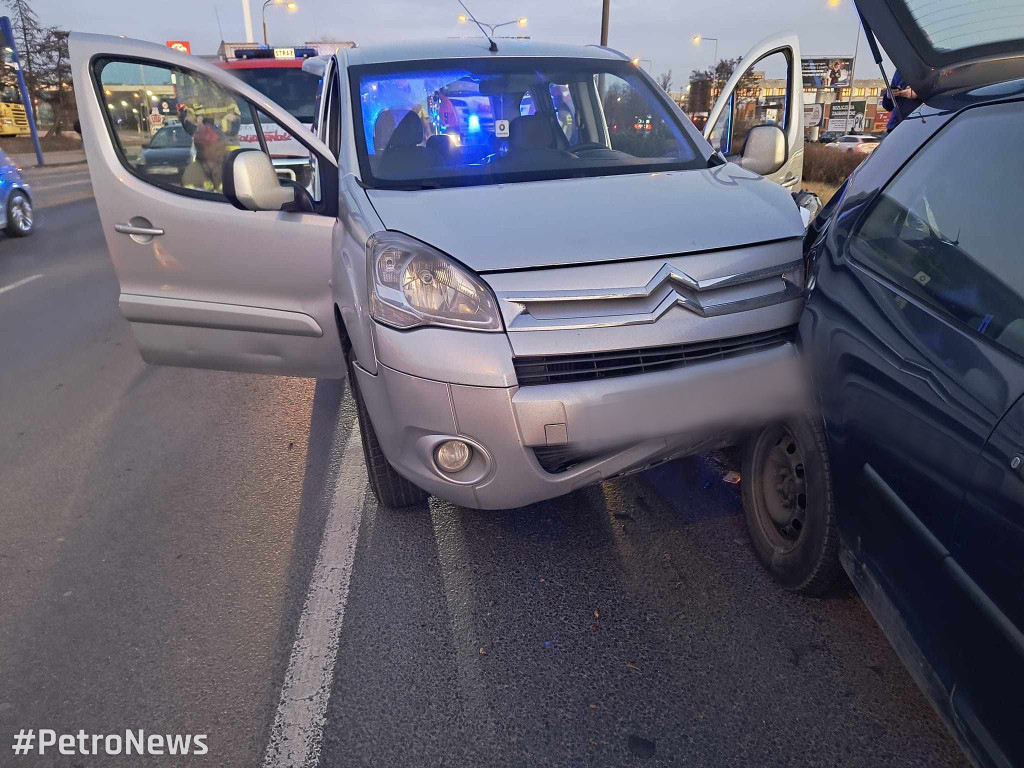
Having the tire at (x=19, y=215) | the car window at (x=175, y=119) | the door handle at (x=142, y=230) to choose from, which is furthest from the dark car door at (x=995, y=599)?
the tire at (x=19, y=215)

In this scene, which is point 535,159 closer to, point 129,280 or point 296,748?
point 129,280

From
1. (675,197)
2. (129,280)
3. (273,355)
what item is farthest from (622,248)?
(129,280)

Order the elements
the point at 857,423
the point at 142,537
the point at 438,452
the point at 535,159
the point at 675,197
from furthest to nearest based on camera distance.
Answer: the point at 535,159 < the point at 142,537 < the point at 675,197 < the point at 438,452 < the point at 857,423

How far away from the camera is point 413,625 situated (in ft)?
9.34

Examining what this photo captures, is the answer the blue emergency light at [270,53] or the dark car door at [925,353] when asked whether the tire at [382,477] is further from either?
the blue emergency light at [270,53]

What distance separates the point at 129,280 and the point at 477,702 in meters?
2.91

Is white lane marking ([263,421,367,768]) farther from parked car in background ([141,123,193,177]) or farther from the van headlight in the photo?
parked car in background ([141,123,193,177])

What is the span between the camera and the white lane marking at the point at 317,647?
7.68 feet

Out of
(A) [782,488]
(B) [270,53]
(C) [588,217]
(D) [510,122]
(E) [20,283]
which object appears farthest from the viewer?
(B) [270,53]

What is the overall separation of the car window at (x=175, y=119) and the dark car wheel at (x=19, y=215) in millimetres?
10259

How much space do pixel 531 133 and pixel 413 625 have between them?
8.10 ft

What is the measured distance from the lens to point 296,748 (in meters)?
2.32

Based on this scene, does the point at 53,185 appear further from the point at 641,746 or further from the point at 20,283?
the point at 641,746

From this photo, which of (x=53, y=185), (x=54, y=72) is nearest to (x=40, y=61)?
(x=54, y=72)
